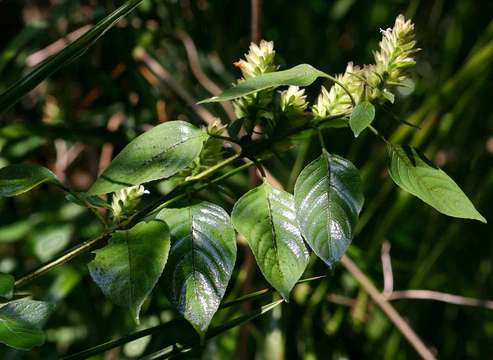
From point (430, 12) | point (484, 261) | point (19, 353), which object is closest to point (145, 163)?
point (19, 353)

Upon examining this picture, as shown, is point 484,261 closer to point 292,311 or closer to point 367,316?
point 367,316

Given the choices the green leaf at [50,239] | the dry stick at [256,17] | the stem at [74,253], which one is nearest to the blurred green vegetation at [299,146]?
the green leaf at [50,239]

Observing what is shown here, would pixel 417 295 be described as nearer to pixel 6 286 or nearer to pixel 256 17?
pixel 256 17

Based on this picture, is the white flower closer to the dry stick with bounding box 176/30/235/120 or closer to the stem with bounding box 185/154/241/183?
the stem with bounding box 185/154/241/183

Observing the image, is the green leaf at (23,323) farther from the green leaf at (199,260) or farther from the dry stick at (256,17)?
the dry stick at (256,17)

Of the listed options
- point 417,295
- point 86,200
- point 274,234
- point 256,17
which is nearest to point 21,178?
point 86,200
